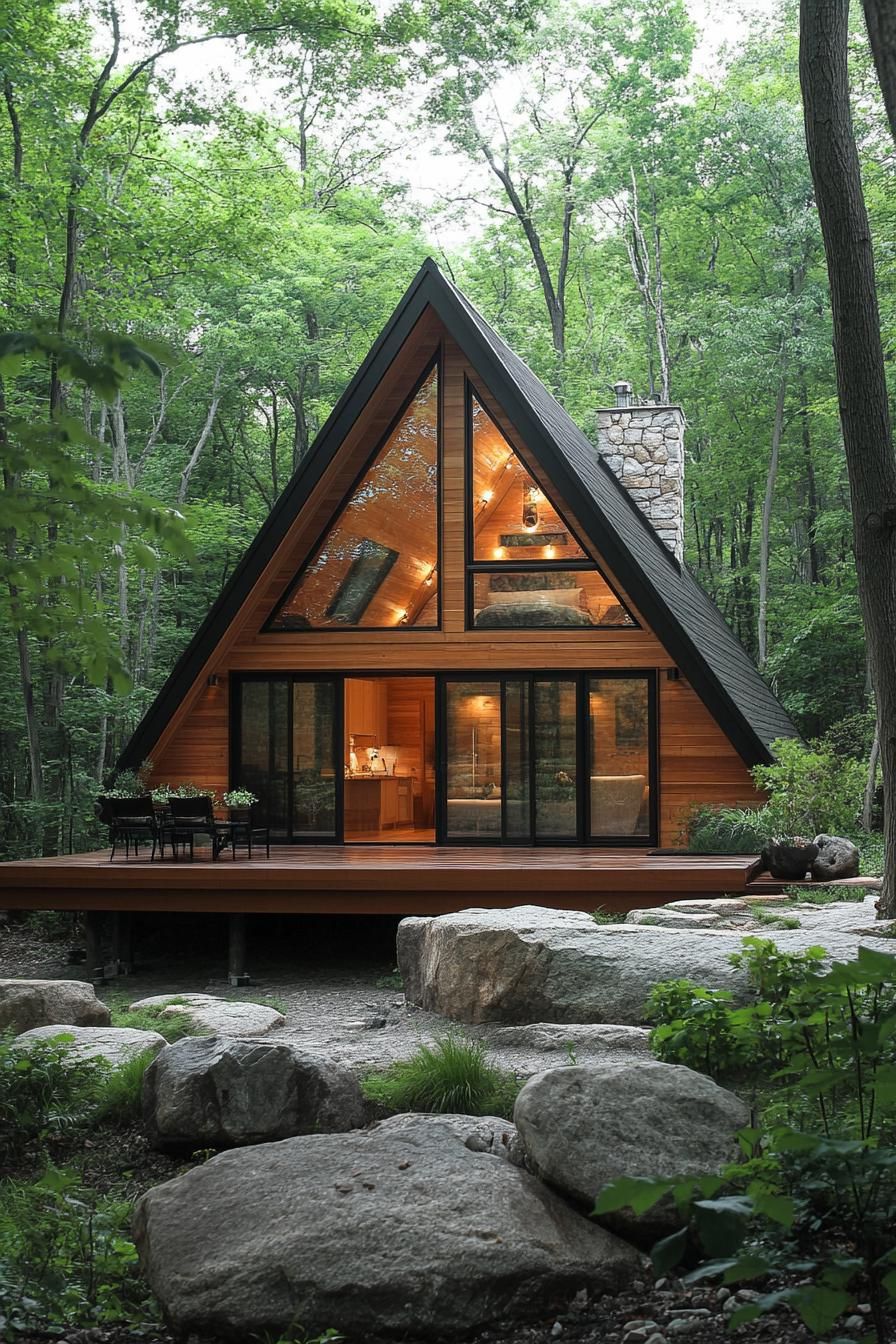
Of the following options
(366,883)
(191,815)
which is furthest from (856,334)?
(191,815)

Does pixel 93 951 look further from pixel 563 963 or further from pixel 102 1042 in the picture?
pixel 563 963

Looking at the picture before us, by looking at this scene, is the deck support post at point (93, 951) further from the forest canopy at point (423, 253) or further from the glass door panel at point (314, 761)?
the forest canopy at point (423, 253)

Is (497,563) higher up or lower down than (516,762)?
higher up

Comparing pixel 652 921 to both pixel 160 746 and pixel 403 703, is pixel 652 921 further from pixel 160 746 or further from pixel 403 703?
pixel 403 703

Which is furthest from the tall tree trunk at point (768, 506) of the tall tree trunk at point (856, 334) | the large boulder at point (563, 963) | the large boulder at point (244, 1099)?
the large boulder at point (244, 1099)

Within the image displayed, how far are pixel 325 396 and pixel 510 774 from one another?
1204cm

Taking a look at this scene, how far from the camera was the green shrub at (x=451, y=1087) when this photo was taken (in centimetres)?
532

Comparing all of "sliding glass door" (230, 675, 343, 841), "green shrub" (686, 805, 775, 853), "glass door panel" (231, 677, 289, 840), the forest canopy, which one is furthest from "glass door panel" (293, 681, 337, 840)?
"green shrub" (686, 805, 775, 853)

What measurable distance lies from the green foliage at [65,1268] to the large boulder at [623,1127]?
1300mm

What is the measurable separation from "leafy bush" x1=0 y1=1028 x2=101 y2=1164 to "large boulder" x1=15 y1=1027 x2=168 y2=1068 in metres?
0.11

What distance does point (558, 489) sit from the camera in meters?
12.2

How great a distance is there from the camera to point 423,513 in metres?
13.3

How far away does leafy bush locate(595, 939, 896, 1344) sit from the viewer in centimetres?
221

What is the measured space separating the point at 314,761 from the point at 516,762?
209 centimetres
